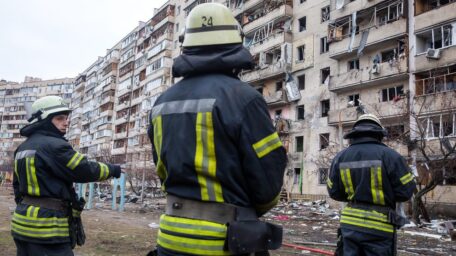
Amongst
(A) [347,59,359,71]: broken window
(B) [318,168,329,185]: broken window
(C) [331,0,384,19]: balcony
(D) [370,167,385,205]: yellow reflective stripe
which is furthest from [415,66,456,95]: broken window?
(D) [370,167,385,205]: yellow reflective stripe

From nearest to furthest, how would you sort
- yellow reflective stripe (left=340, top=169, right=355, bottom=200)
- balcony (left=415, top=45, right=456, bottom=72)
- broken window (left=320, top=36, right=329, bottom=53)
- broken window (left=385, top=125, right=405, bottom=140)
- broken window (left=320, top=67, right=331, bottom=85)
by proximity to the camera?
yellow reflective stripe (left=340, top=169, right=355, bottom=200) < broken window (left=385, top=125, right=405, bottom=140) < balcony (left=415, top=45, right=456, bottom=72) < broken window (left=320, top=67, right=331, bottom=85) < broken window (left=320, top=36, right=329, bottom=53)

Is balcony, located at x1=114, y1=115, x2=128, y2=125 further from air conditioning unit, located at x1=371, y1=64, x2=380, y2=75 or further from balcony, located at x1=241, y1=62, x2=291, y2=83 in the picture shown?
air conditioning unit, located at x1=371, y1=64, x2=380, y2=75

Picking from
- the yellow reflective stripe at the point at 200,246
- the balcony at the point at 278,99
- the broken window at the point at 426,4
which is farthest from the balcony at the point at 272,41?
the yellow reflective stripe at the point at 200,246

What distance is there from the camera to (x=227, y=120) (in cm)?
241

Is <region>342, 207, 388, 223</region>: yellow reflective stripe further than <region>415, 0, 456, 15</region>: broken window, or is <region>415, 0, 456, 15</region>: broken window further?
<region>415, 0, 456, 15</region>: broken window

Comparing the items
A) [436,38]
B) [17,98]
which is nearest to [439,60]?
[436,38]

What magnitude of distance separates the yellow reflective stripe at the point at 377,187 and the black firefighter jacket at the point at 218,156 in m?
2.66

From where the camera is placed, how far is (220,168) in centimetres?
241

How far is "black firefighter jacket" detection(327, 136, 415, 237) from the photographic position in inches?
187

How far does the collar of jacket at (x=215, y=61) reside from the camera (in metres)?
2.59

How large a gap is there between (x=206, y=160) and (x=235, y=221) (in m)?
0.37

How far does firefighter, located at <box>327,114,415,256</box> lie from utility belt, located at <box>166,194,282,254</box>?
256cm

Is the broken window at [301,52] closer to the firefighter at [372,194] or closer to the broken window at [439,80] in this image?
the broken window at [439,80]

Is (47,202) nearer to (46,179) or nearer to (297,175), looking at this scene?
(46,179)
